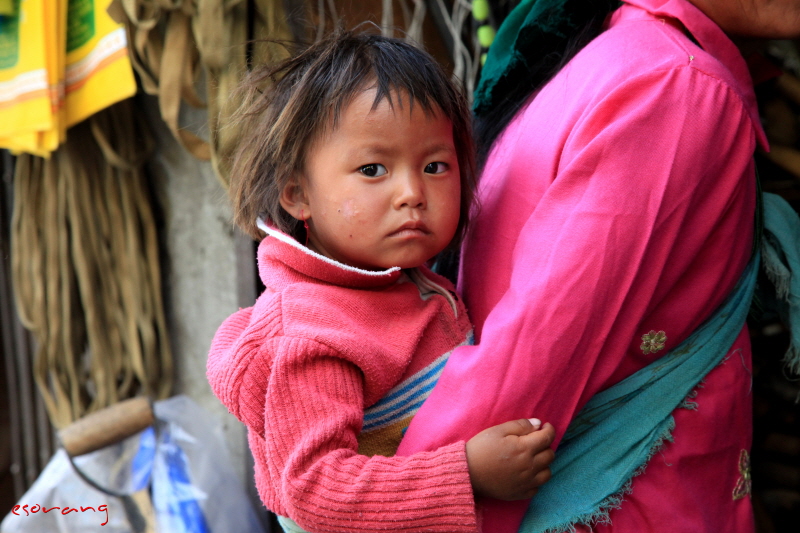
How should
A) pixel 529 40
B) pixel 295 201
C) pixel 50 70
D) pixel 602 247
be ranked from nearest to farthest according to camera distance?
1. pixel 602 247
2. pixel 295 201
3. pixel 529 40
4. pixel 50 70

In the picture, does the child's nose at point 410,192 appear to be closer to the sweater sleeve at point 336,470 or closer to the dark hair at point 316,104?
the dark hair at point 316,104

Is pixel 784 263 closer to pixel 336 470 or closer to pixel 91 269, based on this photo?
pixel 336 470

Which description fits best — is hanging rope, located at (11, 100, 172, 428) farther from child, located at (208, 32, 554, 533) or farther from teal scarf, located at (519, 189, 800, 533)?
teal scarf, located at (519, 189, 800, 533)

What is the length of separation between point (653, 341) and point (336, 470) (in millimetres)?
470

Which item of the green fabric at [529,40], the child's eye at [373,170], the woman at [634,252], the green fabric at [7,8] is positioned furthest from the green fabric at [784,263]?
the green fabric at [7,8]

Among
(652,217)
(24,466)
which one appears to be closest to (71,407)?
(24,466)

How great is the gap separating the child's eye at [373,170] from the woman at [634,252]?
0.70ft

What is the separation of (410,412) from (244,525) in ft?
3.63

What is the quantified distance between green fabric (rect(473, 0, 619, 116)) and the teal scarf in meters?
0.53

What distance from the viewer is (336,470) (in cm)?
89

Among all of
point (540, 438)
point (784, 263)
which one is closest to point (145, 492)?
point (540, 438)

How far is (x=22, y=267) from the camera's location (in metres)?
2.28

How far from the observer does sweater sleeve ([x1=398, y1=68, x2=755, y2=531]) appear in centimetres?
88

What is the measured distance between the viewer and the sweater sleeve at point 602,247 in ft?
2.89
